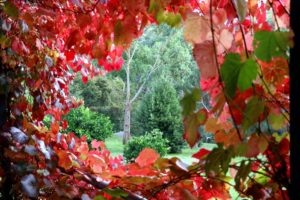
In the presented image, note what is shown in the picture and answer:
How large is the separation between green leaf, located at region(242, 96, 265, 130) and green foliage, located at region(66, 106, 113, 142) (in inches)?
324

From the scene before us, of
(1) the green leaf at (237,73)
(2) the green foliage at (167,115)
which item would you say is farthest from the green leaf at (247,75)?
(2) the green foliage at (167,115)

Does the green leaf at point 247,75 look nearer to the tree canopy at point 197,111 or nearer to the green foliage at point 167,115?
the tree canopy at point 197,111

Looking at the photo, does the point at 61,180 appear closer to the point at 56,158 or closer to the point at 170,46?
the point at 56,158

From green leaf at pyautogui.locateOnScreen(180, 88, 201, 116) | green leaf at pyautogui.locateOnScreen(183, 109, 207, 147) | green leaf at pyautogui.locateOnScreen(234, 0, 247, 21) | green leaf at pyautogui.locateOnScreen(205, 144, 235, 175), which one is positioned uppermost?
green leaf at pyautogui.locateOnScreen(234, 0, 247, 21)

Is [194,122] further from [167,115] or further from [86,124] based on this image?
[167,115]

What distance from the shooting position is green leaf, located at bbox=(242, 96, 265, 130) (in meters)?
0.46

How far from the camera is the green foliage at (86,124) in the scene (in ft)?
28.6

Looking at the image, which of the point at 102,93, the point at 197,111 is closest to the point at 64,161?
the point at 197,111

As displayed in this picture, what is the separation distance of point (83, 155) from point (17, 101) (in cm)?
25

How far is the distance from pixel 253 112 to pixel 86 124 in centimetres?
850

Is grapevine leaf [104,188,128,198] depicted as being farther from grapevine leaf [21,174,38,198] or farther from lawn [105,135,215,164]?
lawn [105,135,215,164]

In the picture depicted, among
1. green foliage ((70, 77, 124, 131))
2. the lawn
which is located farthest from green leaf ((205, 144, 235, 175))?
green foliage ((70, 77, 124, 131))

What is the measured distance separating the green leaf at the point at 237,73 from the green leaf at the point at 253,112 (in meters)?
0.06

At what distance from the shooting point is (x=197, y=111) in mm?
508
